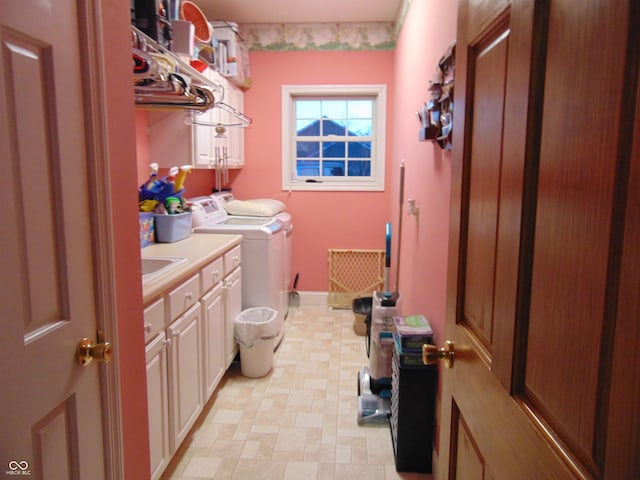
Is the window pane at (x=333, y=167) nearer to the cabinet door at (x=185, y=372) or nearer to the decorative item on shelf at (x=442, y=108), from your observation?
the decorative item on shelf at (x=442, y=108)

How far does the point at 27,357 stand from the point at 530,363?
2.87ft

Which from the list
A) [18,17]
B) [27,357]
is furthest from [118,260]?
[18,17]

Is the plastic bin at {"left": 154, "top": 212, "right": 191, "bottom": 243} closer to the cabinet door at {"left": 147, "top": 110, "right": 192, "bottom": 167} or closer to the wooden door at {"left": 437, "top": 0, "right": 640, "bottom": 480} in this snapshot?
the cabinet door at {"left": 147, "top": 110, "right": 192, "bottom": 167}

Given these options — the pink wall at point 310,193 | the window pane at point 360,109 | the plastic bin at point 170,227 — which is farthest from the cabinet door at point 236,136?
the plastic bin at point 170,227

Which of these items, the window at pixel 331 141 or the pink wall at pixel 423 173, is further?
the window at pixel 331 141

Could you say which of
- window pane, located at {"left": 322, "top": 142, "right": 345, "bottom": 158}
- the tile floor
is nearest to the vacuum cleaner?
the tile floor

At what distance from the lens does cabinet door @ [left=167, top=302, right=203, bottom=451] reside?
2045mm

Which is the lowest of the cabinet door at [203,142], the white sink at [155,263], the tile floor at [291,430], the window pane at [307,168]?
the tile floor at [291,430]

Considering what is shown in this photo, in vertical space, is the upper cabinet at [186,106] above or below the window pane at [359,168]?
above

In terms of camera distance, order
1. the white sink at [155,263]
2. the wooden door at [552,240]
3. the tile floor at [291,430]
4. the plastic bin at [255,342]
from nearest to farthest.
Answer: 1. the wooden door at [552,240]
2. the tile floor at [291,430]
3. the white sink at [155,263]
4. the plastic bin at [255,342]

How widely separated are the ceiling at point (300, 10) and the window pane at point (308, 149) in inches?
43.3

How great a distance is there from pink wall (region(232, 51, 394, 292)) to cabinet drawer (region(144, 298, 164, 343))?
9.31 ft

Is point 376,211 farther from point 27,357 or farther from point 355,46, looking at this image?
point 27,357

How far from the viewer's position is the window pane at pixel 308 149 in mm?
4707
